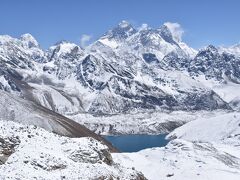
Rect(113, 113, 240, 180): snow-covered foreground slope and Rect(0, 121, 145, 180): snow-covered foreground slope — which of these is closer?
Rect(0, 121, 145, 180): snow-covered foreground slope

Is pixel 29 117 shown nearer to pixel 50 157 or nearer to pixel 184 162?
pixel 184 162

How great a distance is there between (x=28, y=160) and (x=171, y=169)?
56402 millimetres

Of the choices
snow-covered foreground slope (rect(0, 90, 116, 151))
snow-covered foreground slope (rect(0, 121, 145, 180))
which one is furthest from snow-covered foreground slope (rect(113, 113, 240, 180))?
snow-covered foreground slope (rect(0, 90, 116, 151))

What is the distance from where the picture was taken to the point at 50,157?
48344 millimetres

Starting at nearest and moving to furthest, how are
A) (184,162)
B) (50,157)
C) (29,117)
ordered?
(50,157), (184,162), (29,117)

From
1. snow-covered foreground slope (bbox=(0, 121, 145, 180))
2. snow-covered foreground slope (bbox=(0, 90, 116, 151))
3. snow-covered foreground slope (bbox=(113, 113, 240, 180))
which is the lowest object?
snow-covered foreground slope (bbox=(0, 121, 145, 180))

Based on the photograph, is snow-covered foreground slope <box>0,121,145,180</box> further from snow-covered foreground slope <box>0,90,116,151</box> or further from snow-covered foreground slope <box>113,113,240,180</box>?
snow-covered foreground slope <box>0,90,116,151</box>

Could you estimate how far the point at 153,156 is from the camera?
116750 mm

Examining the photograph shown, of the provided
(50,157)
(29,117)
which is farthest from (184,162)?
(29,117)

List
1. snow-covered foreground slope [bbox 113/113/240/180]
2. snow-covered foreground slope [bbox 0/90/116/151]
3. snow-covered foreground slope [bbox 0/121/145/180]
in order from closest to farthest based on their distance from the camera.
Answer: snow-covered foreground slope [bbox 0/121/145/180] < snow-covered foreground slope [bbox 113/113/240/180] < snow-covered foreground slope [bbox 0/90/116/151]

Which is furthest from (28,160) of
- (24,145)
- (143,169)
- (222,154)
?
(222,154)

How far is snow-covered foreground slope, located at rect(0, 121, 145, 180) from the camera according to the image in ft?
149

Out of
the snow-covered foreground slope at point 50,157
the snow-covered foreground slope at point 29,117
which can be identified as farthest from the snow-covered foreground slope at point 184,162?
the snow-covered foreground slope at point 29,117

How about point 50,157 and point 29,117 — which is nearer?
point 50,157
